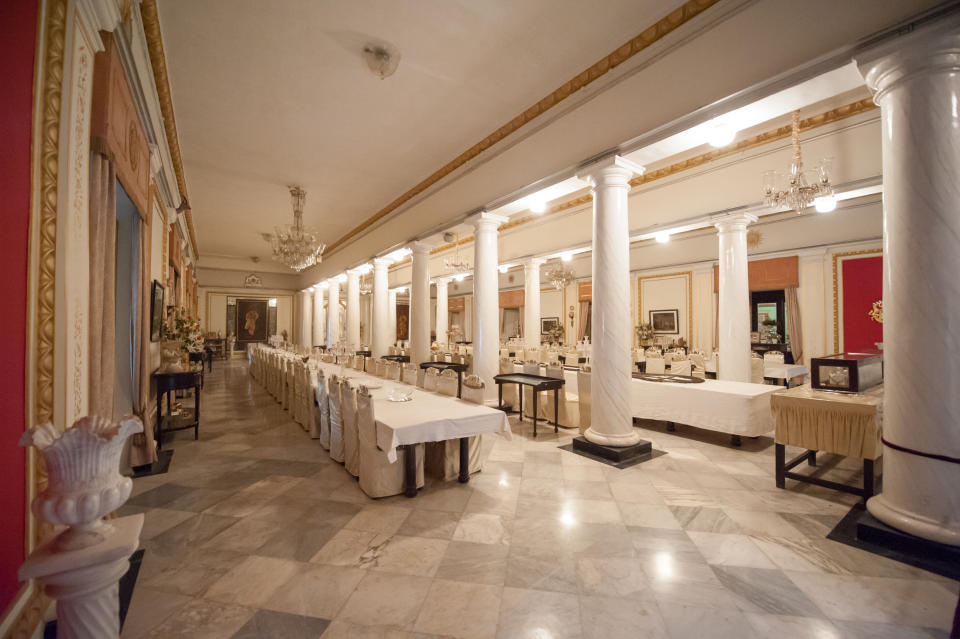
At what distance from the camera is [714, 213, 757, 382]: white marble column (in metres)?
5.83

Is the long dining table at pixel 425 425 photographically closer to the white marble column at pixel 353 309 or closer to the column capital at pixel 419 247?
the column capital at pixel 419 247

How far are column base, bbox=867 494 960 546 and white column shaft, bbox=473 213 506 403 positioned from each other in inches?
167

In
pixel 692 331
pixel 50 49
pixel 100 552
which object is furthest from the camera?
pixel 692 331

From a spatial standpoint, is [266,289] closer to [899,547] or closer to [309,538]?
[309,538]

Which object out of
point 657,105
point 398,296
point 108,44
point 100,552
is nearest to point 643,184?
point 657,105

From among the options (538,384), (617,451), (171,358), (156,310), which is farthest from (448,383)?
(156,310)

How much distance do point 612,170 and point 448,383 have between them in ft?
8.98

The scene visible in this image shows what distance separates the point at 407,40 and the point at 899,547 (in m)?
5.04

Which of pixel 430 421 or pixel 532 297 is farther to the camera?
pixel 532 297

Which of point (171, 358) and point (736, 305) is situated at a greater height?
point (736, 305)

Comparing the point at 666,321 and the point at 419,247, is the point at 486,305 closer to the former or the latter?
the point at 419,247

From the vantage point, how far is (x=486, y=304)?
235 inches

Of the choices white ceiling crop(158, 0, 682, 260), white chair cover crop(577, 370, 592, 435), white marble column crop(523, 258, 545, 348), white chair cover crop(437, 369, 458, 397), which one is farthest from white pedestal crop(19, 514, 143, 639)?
white marble column crop(523, 258, 545, 348)

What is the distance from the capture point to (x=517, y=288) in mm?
15312
